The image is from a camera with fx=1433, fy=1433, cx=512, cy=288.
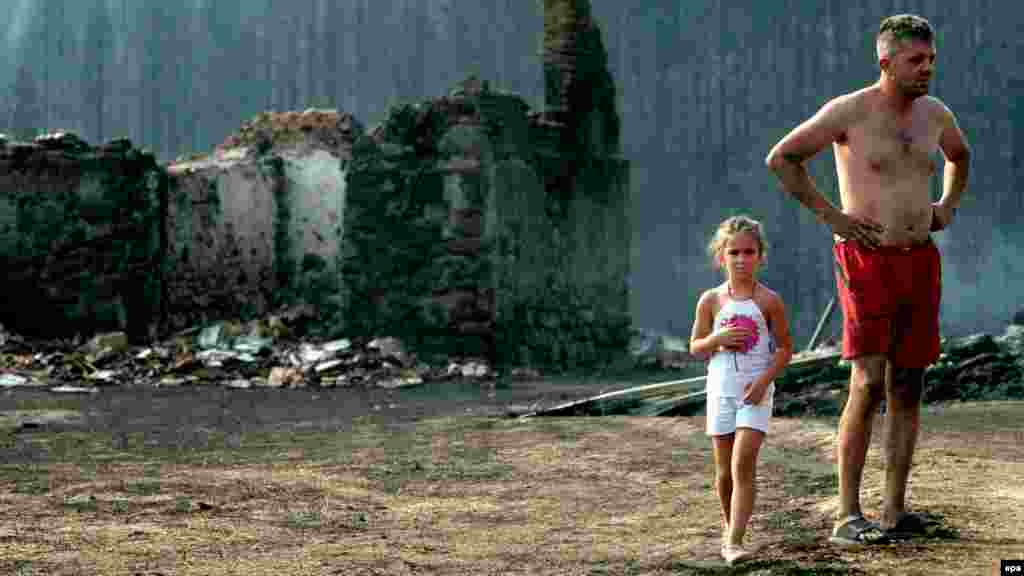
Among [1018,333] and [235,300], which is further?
[235,300]

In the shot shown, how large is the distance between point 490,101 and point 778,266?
460cm

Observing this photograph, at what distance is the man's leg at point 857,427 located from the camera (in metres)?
3.52

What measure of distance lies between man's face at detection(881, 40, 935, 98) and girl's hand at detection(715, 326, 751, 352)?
726 mm

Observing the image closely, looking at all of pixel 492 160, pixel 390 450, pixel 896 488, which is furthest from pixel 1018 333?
pixel 896 488

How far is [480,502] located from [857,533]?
177 cm

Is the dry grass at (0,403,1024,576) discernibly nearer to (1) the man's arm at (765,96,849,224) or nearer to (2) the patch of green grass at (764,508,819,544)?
(2) the patch of green grass at (764,508,819,544)

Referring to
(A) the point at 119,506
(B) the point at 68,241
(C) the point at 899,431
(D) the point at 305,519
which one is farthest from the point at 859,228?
(B) the point at 68,241

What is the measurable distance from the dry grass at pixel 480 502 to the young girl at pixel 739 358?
18 cm

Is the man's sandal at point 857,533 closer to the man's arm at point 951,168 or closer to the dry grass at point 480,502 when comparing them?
the dry grass at point 480,502

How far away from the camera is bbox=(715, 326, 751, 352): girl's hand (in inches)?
137

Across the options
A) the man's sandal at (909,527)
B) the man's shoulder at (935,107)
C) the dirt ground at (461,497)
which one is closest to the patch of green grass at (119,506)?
the dirt ground at (461,497)

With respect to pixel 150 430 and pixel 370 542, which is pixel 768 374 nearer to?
pixel 370 542

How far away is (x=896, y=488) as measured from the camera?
358 centimetres

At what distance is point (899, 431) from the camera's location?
3623mm
